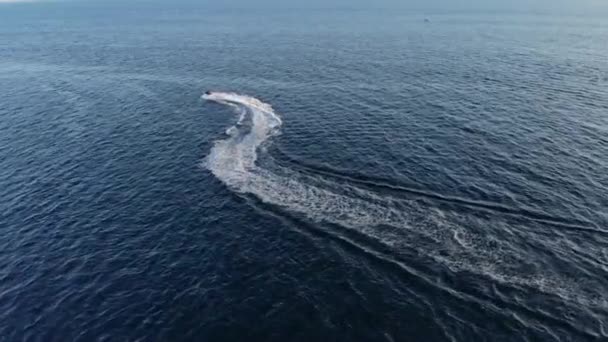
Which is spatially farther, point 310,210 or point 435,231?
point 310,210

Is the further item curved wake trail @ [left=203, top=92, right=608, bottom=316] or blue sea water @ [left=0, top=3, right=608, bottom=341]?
curved wake trail @ [left=203, top=92, right=608, bottom=316]

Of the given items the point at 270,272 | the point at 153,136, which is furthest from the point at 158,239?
the point at 153,136

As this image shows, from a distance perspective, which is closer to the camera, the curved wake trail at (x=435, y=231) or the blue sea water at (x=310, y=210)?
the blue sea water at (x=310, y=210)

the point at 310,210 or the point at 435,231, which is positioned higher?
the point at 435,231
